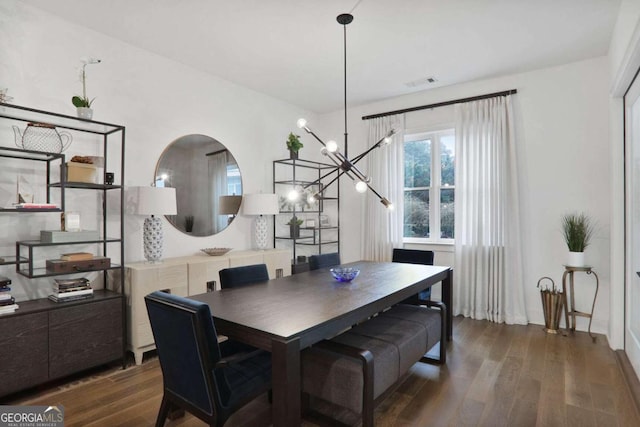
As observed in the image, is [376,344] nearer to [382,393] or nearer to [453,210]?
[382,393]

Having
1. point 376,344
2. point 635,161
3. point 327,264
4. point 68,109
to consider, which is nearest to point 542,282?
point 635,161

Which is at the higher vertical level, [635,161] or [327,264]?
[635,161]

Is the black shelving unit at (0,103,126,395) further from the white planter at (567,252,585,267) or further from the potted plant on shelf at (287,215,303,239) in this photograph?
the white planter at (567,252,585,267)

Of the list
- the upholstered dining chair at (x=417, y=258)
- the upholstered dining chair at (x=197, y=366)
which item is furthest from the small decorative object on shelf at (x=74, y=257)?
the upholstered dining chair at (x=417, y=258)

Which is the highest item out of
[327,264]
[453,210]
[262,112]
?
[262,112]

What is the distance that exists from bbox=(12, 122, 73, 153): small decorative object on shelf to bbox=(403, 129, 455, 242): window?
12.9 feet

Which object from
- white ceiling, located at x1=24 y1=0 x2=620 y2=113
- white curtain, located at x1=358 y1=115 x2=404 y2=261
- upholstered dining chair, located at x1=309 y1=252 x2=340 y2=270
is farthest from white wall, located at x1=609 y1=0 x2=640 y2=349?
upholstered dining chair, located at x1=309 y1=252 x2=340 y2=270

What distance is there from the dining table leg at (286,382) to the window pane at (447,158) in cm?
375

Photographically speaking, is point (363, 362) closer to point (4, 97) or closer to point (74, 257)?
point (74, 257)

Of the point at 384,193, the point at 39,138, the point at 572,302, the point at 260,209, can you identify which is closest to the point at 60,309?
the point at 39,138

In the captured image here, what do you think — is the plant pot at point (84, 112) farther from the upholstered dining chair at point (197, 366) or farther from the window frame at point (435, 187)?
the window frame at point (435, 187)

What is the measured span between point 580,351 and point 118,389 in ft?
12.7

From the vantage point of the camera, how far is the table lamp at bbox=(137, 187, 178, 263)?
10.4 ft

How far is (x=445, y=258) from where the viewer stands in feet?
15.3
